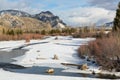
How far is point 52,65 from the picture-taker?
27.4 metres

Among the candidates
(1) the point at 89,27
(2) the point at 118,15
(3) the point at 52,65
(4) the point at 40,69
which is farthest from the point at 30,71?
(1) the point at 89,27

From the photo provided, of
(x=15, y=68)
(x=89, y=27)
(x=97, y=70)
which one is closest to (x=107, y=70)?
(x=97, y=70)

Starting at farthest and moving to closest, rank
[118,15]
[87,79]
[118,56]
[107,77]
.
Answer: [118,15]
[118,56]
[107,77]
[87,79]

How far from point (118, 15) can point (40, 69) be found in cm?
2633

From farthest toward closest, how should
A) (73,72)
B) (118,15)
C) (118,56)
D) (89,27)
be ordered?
(89,27), (118,15), (118,56), (73,72)

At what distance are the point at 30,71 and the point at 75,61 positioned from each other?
21.2 ft

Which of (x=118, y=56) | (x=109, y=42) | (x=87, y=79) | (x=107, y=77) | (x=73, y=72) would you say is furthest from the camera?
(x=109, y=42)

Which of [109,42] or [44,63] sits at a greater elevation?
[109,42]

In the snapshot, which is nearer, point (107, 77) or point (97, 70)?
point (107, 77)

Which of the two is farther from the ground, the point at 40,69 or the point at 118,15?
the point at 118,15

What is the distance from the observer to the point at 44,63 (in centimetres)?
2888

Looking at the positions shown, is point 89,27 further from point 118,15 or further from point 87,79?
point 87,79

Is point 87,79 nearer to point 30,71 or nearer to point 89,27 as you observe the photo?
point 30,71

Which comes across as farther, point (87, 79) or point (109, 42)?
point (109, 42)
